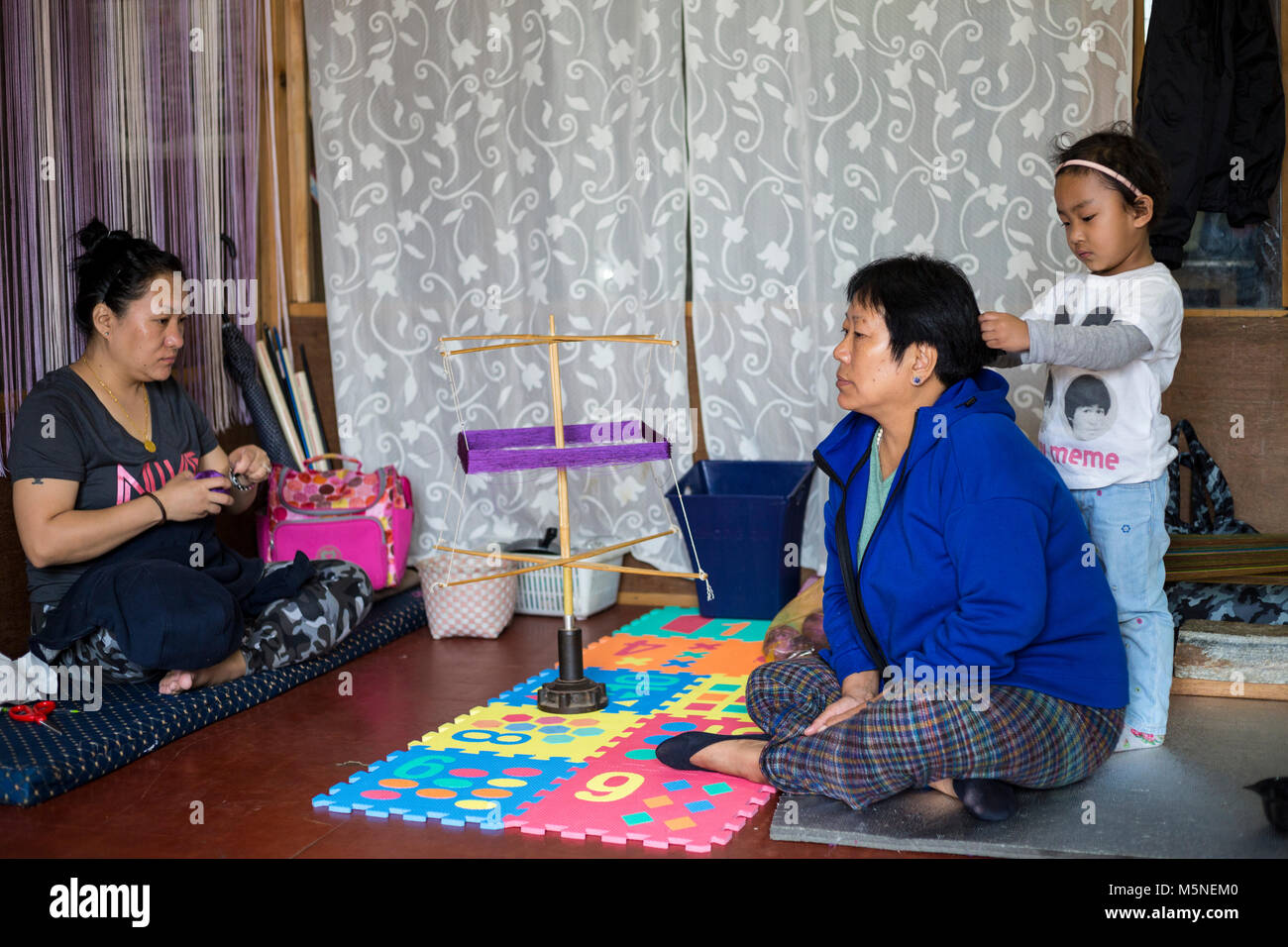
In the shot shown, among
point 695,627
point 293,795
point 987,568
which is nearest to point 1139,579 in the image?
point 987,568

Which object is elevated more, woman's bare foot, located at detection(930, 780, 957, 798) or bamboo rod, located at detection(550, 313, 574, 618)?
bamboo rod, located at detection(550, 313, 574, 618)

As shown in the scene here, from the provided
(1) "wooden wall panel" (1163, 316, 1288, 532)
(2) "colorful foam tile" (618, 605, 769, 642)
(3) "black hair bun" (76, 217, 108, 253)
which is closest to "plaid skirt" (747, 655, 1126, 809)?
(2) "colorful foam tile" (618, 605, 769, 642)

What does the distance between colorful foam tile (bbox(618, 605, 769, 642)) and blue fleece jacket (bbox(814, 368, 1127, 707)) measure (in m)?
1.22

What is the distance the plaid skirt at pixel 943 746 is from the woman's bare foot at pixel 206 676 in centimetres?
143

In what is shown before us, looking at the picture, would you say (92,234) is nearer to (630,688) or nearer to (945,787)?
(630,688)

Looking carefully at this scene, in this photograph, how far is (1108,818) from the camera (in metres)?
2.18

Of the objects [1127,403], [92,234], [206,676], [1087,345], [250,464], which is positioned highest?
[92,234]

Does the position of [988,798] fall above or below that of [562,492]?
below

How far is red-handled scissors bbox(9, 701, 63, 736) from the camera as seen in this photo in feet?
9.00

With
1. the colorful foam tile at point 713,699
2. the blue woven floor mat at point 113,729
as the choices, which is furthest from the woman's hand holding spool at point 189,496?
the colorful foam tile at point 713,699

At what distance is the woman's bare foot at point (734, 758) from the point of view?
2.37 meters

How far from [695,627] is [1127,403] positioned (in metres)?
1.53

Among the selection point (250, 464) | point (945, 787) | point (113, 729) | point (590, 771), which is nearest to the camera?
point (945, 787)

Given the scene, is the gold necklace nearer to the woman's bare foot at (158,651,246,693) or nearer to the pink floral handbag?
the woman's bare foot at (158,651,246,693)
